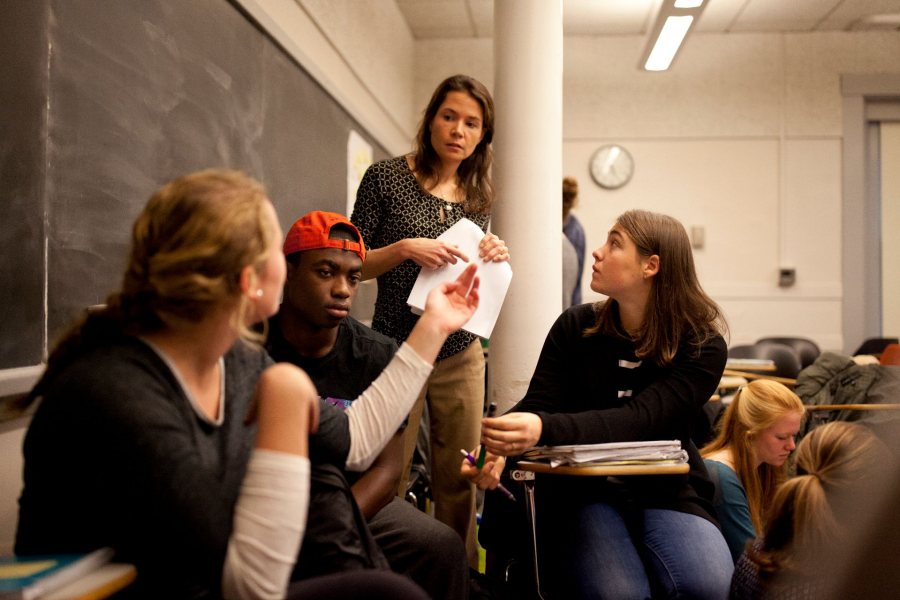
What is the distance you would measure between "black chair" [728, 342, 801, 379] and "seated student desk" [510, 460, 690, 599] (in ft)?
10.7

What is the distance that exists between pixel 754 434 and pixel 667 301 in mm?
732

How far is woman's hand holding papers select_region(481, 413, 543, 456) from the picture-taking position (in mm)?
1806

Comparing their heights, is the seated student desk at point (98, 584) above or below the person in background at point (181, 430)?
below

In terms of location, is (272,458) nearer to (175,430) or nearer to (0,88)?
(175,430)

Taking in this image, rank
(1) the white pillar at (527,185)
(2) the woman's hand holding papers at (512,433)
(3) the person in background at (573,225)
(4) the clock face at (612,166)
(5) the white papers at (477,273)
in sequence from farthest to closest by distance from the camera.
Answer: (4) the clock face at (612,166)
(3) the person in background at (573,225)
(1) the white pillar at (527,185)
(5) the white papers at (477,273)
(2) the woman's hand holding papers at (512,433)

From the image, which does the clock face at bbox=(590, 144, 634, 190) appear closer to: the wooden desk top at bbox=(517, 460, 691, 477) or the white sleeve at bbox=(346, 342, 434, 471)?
the wooden desk top at bbox=(517, 460, 691, 477)

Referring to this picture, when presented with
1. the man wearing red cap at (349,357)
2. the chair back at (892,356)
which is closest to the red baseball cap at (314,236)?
the man wearing red cap at (349,357)

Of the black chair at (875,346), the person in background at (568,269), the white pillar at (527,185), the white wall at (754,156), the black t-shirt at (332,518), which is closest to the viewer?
the black t-shirt at (332,518)

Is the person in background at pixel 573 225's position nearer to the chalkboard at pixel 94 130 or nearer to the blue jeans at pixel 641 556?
the chalkboard at pixel 94 130

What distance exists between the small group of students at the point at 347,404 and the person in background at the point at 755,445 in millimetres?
22

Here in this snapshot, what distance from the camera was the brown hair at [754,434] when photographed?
2.45 meters

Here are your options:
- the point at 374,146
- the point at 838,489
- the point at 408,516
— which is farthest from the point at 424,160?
the point at 374,146

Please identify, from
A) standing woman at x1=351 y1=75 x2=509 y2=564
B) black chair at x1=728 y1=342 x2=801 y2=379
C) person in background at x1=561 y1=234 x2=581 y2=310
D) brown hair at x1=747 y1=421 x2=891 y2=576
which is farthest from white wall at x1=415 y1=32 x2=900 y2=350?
brown hair at x1=747 y1=421 x2=891 y2=576

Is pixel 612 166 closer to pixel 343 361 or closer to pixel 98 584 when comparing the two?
pixel 343 361
